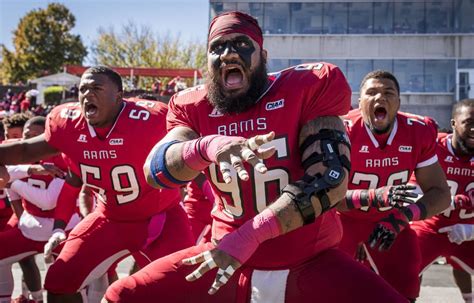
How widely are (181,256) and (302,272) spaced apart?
1.89 feet

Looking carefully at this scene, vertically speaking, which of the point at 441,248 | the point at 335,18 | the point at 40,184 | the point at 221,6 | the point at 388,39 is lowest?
the point at 441,248

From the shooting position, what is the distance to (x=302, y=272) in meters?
2.89

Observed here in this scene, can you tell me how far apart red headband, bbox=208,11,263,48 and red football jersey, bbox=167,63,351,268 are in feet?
0.88

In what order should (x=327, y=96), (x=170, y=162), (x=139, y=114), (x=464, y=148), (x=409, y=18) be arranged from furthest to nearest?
(x=409, y=18) → (x=464, y=148) → (x=139, y=114) → (x=327, y=96) → (x=170, y=162)

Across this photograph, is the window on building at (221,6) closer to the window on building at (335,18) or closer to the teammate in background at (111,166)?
the window on building at (335,18)

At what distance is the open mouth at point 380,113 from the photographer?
4500mm

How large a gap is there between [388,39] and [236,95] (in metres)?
29.1

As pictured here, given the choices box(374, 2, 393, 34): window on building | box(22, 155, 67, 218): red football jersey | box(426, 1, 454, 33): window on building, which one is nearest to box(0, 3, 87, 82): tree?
box(374, 2, 393, 34): window on building

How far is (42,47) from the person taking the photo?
4888 cm

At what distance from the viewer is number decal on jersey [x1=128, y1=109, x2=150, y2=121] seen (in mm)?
4484

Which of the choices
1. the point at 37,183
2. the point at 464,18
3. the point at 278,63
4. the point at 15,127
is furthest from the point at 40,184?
the point at 464,18

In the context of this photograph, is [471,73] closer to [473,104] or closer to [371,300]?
[473,104]

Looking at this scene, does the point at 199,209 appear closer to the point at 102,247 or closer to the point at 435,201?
the point at 102,247

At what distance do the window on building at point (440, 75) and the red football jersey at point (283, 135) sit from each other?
28.4 metres
